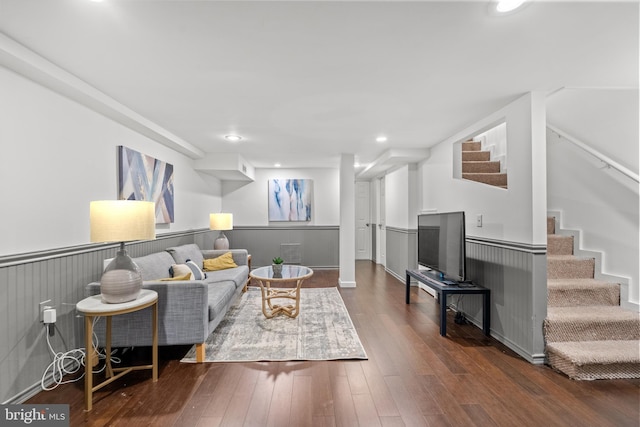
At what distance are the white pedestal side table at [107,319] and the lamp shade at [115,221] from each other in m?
0.44

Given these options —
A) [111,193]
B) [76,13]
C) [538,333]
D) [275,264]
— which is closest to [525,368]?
[538,333]

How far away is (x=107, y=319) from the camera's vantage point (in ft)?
7.60

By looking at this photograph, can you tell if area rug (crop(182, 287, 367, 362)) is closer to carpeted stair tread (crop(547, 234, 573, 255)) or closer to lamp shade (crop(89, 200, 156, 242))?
lamp shade (crop(89, 200, 156, 242))

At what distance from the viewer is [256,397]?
205 cm

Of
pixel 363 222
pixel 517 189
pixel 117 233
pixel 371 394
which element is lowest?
pixel 371 394

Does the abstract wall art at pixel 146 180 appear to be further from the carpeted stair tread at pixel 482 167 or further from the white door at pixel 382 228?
the white door at pixel 382 228

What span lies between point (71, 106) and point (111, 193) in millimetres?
834

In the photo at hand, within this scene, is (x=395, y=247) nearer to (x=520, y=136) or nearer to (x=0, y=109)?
(x=520, y=136)

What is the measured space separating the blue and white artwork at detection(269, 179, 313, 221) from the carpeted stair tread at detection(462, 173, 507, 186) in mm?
3697

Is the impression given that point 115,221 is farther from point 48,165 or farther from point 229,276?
point 229,276

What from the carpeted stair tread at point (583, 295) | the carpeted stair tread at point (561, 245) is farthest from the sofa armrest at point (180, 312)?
the carpeted stair tread at point (561, 245)

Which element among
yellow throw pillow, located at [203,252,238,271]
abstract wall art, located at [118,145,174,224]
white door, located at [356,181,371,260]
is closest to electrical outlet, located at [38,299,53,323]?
abstract wall art, located at [118,145,174,224]

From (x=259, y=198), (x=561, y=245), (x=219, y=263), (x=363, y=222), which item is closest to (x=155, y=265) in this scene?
(x=219, y=263)

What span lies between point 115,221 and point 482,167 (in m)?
4.19
